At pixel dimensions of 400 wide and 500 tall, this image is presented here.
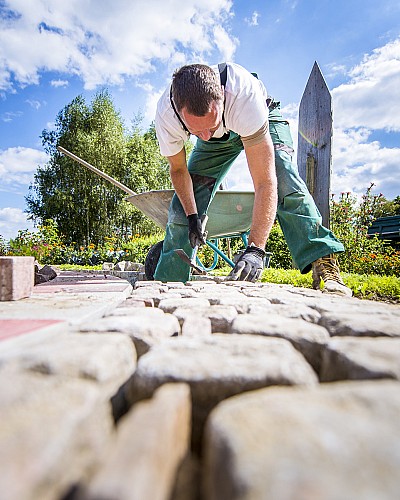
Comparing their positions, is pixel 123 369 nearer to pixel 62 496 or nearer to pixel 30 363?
pixel 30 363

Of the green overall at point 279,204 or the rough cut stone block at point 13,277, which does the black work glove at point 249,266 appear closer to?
the green overall at point 279,204

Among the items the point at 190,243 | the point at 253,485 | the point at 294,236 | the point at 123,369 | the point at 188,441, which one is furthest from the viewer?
the point at 190,243

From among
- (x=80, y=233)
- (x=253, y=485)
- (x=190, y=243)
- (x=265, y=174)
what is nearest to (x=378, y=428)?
(x=253, y=485)

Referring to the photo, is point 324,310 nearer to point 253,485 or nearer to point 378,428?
point 378,428

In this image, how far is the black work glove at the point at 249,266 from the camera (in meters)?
2.31

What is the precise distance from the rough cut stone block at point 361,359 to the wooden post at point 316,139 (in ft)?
9.85

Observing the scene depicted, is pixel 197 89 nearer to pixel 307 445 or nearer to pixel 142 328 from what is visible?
pixel 142 328

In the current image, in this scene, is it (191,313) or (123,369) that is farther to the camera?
(191,313)

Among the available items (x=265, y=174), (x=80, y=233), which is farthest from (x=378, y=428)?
(x=80, y=233)

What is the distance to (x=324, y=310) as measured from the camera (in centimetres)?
113

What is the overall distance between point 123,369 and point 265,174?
194 centimetres

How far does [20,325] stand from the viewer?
91cm

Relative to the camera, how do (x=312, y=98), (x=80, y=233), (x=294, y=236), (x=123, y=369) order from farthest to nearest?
(x=80, y=233)
(x=312, y=98)
(x=294, y=236)
(x=123, y=369)

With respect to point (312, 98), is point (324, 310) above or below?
below
